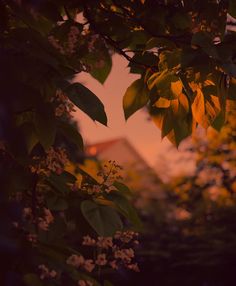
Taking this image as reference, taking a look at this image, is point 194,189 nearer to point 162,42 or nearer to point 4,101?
point 162,42

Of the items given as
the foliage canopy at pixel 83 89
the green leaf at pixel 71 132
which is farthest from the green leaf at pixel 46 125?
the green leaf at pixel 71 132

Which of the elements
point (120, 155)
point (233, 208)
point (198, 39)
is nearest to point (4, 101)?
point (198, 39)

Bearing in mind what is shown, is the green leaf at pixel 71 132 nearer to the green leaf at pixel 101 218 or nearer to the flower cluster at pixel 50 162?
the flower cluster at pixel 50 162

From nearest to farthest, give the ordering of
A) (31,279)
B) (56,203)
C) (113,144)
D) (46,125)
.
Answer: (31,279), (46,125), (56,203), (113,144)

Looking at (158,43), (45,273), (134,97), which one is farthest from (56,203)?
(158,43)

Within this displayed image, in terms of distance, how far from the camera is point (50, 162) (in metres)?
2.26

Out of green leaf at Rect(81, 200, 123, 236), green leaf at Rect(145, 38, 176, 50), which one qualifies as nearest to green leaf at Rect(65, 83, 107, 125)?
green leaf at Rect(81, 200, 123, 236)

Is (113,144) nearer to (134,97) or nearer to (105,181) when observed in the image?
(134,97)

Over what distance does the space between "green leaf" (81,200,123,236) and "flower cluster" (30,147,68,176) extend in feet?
0.73

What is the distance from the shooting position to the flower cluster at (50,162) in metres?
2.23

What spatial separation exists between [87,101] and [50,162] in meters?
0.35

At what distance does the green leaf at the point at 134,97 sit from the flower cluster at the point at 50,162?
1.57 ft

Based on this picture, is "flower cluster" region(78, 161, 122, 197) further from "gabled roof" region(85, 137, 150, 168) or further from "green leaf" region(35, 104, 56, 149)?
"gabled roof" region(85, 137, 150, 168)

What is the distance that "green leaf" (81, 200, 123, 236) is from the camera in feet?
6.58
